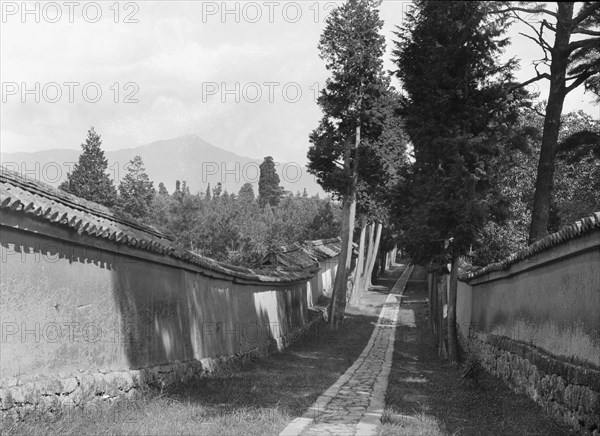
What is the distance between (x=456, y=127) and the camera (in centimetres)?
1504

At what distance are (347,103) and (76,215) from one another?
64.2 ft

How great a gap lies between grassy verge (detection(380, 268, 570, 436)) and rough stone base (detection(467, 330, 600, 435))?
0.18m

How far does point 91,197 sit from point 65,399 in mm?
58661

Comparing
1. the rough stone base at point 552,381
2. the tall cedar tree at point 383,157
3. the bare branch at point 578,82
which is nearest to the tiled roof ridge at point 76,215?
the rough stone base at point 552,381

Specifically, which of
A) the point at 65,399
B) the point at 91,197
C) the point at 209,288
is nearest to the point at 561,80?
the point at 209,288

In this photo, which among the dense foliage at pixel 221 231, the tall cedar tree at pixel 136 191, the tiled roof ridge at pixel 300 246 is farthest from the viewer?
the tall cedar tree at pixel 136 191

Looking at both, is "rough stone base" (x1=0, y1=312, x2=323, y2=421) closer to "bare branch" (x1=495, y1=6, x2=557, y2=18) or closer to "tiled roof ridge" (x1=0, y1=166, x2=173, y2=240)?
"tiled roof ridge" (x1=0, y1=166, x2=173, y2=240)

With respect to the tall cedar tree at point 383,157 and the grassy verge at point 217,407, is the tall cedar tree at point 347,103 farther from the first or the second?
the grassy verge at point 217,407

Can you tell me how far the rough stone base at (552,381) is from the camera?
22.3ft

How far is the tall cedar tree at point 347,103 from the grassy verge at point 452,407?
11.0 m

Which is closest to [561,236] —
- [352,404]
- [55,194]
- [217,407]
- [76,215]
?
[352,404]

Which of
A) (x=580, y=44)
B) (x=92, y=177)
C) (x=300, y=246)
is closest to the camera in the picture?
(x=580, y=44)

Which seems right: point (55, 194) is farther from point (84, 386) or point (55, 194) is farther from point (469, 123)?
point (469, 123)

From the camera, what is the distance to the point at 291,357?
58.6 ft
